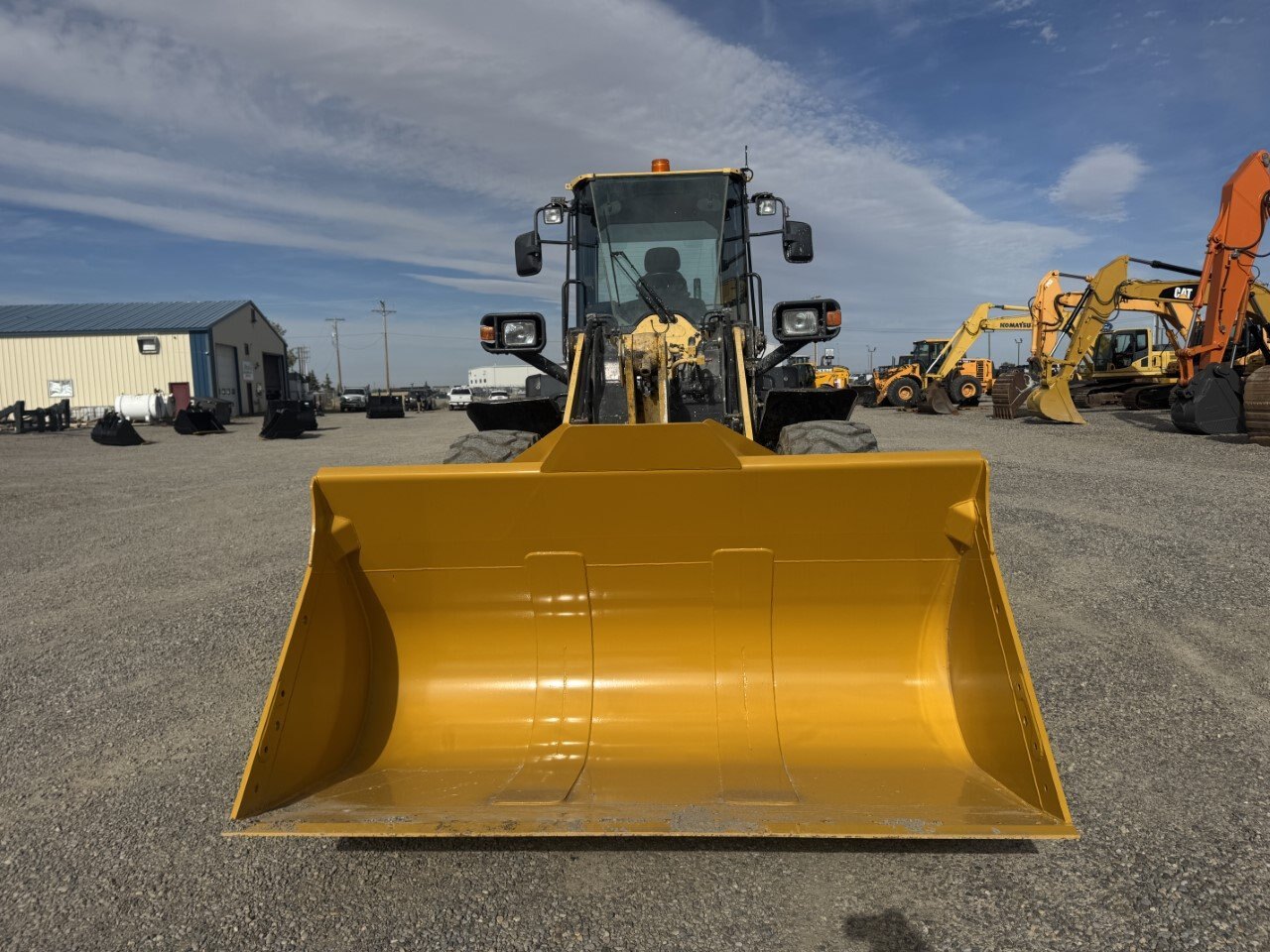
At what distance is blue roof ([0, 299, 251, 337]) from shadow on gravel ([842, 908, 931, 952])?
39.7 m

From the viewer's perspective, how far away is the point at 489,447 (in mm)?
4324

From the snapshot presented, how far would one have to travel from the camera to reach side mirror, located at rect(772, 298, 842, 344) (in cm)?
493

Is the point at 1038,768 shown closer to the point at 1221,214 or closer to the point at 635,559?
the point at 635,559

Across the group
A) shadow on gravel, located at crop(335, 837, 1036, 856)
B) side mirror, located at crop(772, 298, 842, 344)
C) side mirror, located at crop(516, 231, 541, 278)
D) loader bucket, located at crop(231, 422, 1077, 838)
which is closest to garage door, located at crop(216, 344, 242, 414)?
side mirror, located at crop(516, 231, 541, 278)

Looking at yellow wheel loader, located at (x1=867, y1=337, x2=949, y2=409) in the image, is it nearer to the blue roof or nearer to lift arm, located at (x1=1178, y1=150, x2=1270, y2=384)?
lift arm, located at (x1=1178, y1=150, x2=1270, y2=384)

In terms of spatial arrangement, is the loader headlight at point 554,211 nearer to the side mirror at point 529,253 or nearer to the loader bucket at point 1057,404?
the side mirror at point 529,253

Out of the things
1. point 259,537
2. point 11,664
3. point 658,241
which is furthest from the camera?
point 259,537

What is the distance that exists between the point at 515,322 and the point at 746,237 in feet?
5.62

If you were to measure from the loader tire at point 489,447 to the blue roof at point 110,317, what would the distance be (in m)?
→ 36.7

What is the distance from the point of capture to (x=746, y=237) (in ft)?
17.8

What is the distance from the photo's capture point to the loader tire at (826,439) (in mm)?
4016

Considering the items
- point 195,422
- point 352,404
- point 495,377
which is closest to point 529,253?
point 195,422

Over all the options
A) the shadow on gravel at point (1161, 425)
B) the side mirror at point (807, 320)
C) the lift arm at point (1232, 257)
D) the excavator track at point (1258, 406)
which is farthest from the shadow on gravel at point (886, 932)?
the lift arm at point (1232, 257)

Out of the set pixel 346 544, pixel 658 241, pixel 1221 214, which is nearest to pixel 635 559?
pixel 346 544
